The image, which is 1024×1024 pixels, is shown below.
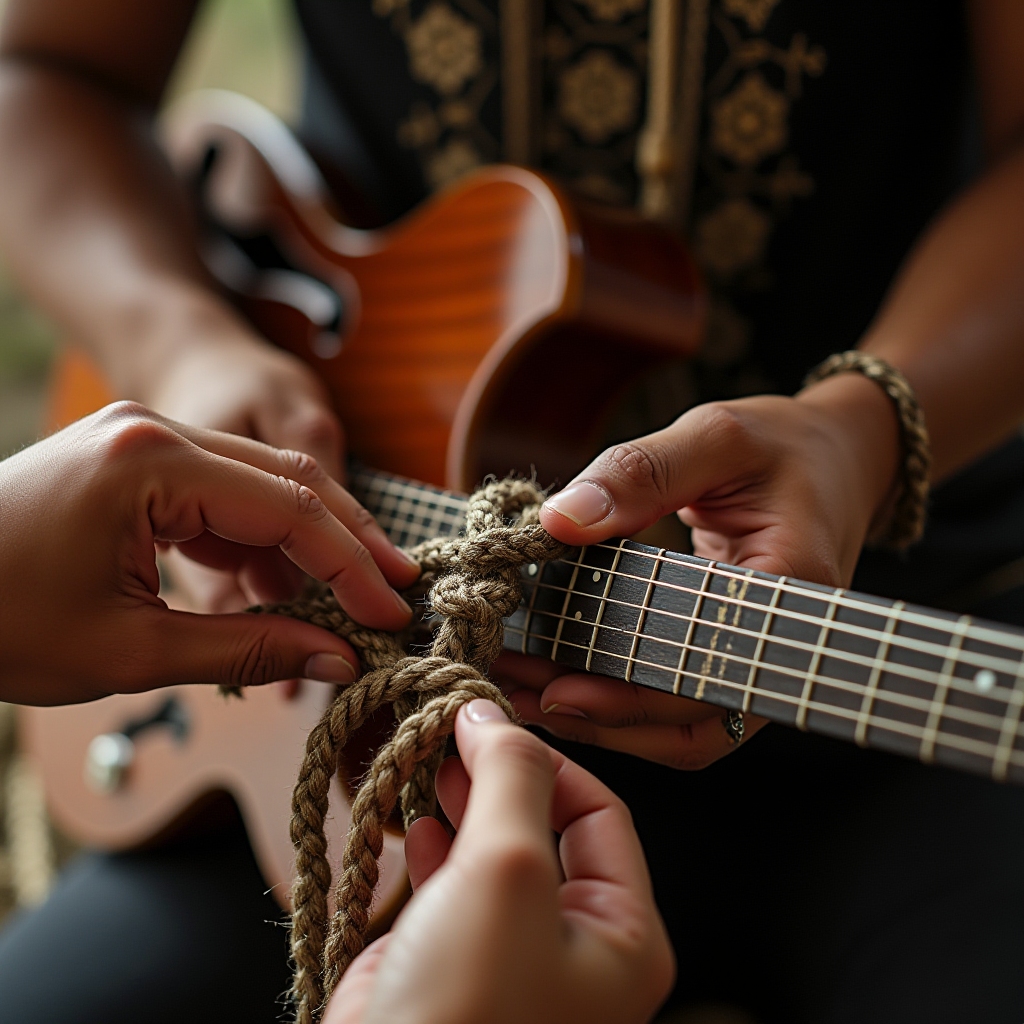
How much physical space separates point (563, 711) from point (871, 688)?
14 centimetres

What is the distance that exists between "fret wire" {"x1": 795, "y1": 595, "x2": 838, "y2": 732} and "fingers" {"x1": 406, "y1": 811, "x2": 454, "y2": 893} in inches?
5.8

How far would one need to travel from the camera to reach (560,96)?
70 centimetres

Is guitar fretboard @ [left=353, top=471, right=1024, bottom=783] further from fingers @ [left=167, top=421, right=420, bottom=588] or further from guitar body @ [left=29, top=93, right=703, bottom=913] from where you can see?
guitar body @ [left=29, top=93, right=703, bottom=913]

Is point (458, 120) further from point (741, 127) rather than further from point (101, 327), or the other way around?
point (101, 327)

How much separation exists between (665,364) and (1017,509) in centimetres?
32

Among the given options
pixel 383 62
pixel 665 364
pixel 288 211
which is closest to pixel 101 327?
pixel 288 211

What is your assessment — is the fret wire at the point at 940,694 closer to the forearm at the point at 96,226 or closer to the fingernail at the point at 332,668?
the fingernail at the point at 332,668

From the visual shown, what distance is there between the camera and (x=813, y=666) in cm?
32

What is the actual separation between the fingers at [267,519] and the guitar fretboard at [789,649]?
73mm

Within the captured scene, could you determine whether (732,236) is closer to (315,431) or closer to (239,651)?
(315,431)

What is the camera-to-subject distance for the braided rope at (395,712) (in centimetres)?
33

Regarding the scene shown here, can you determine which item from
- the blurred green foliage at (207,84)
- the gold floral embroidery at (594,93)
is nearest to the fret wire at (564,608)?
the gold floral embroidery at (594,93)

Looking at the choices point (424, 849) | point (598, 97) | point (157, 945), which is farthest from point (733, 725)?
point (598, 97)

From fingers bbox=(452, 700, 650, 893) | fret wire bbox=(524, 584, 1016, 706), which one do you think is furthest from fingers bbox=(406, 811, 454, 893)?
fret wire bbox=(524, 584, 1016, 706)
